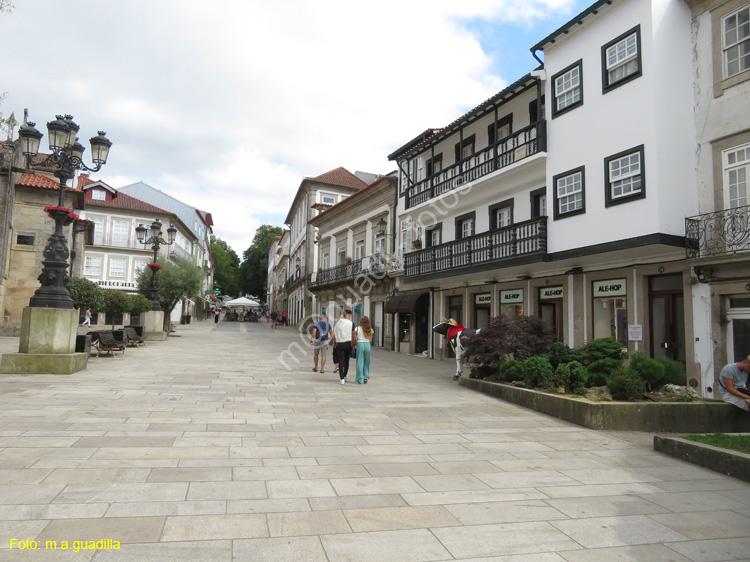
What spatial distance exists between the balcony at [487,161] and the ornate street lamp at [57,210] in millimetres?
12070

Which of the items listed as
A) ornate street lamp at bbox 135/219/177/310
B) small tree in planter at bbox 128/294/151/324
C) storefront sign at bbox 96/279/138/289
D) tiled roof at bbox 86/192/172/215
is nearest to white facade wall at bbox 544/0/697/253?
small tree in planter at bbox 128/294/151/324

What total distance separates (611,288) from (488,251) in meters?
4.21

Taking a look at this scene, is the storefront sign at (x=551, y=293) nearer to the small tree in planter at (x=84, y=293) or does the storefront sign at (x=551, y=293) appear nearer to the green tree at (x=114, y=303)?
the green tree at (x=114, y=303)

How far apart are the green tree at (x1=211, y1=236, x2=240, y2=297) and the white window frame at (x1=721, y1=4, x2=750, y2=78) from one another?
92.2 meters

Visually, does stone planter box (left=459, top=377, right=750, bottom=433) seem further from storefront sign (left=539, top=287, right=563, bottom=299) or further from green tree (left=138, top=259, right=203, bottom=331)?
green tree (left=138, top=259, right=203, bottom=331)

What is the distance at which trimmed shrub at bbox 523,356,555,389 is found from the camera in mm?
9727

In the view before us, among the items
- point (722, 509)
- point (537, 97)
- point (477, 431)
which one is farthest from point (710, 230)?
point (722, 509)

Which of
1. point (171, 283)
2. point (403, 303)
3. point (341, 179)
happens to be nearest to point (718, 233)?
point (403, 303)

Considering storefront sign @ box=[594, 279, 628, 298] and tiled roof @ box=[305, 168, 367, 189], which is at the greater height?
tiled roof @ box=[305, 168, 367, 189]

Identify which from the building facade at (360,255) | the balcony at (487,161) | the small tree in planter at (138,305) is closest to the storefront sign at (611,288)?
the balcony at (487,161)

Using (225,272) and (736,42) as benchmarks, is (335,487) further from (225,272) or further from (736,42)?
(225,272)

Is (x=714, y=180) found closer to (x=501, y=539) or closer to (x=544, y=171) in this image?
(x=544, y=171)

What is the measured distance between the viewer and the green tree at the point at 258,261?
3511 inches

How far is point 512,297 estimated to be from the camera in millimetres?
17750
